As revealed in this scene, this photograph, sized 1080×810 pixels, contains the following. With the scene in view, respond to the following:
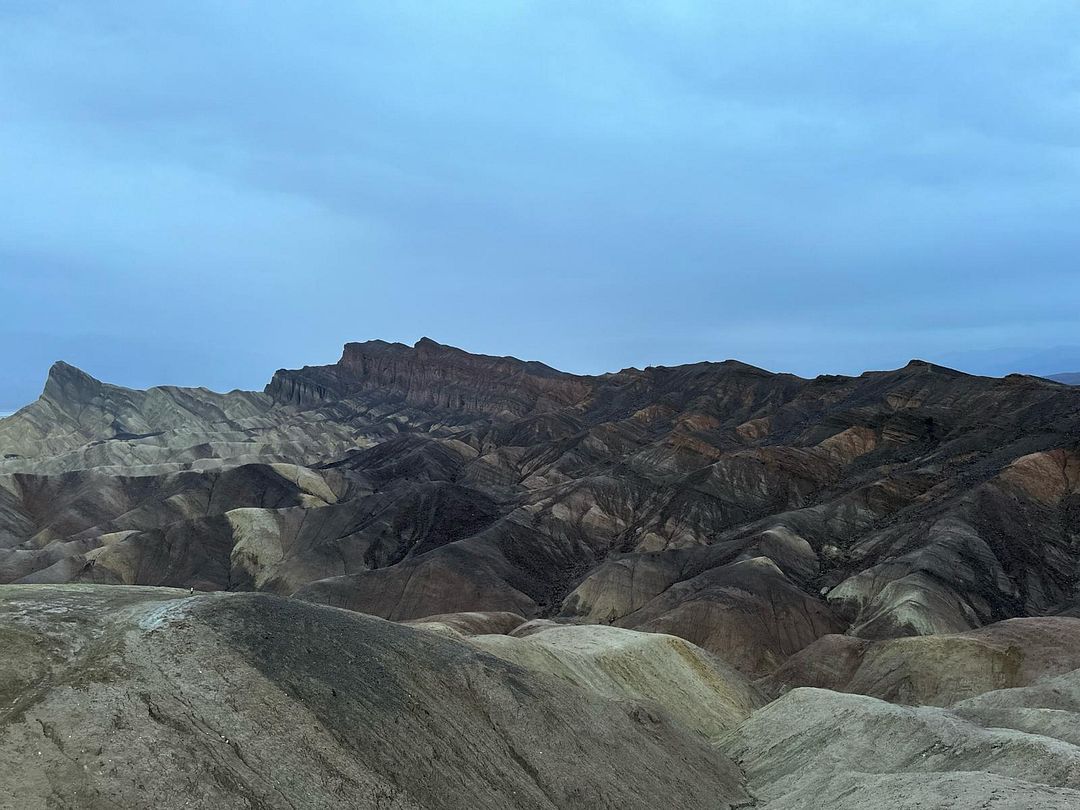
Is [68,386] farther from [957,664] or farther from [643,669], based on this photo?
[957,664]

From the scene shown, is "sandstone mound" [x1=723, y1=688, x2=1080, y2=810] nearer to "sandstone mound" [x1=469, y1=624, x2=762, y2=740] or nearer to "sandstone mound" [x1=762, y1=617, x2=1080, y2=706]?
"sandstone mound" [x1=469, y1=624, x2=762, y2=740]

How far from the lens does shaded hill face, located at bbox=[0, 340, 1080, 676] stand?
58.1 m

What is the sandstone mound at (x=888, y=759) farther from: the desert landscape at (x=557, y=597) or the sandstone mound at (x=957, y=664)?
the sandstone mound at (x=957, y=664)

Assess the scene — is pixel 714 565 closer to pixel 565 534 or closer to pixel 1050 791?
pixel 565 534

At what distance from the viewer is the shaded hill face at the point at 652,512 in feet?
191

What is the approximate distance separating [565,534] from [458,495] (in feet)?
45.7

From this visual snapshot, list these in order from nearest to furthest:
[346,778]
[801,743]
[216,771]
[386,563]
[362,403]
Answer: [216,771]
[346,778]
[801,743]
[386,563]
[362,403]

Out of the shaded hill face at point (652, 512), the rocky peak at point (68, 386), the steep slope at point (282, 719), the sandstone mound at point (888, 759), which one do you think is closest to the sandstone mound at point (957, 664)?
the shaded hill face at point (652, 512)

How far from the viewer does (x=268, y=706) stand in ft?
57.5

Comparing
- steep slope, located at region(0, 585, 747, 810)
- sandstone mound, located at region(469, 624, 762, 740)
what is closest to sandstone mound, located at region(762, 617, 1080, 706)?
sandstone mound, located at region(469, 624, 762, 740)

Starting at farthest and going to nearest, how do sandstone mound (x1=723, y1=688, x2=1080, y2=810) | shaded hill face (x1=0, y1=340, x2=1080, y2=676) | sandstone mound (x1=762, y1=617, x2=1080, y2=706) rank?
shaded hill face (x1=0, y1=340, x2=1080, y2=676), sandstone mound (x1=762, y1=617, x2=1080, y2=706), sandstone mound (x1=723, y1=688, x2=1080, y2=810)

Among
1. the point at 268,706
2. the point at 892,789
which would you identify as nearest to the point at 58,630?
the point at 268,706

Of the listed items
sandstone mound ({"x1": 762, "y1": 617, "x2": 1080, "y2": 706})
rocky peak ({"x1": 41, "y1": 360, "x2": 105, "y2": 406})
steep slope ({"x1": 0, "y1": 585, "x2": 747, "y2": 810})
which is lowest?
sandstone mound ({"x1": 762, "y1": 617, "x2": 1080, "y2": 706})

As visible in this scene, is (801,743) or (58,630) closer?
(58,630)
